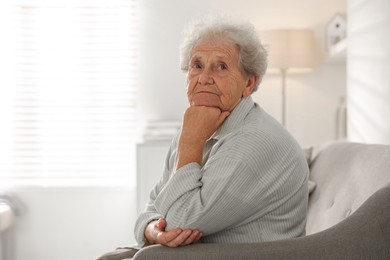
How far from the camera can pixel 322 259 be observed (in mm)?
1753

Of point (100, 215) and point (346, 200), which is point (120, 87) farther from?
point (346, 200)

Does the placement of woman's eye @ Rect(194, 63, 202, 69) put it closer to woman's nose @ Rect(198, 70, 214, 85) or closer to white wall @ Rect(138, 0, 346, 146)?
woman's nose @ Rect(198, 70, 214, 85)

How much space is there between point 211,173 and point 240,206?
11 centimetres

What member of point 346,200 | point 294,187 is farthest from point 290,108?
point 294,187

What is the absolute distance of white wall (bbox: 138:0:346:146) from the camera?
199 inches

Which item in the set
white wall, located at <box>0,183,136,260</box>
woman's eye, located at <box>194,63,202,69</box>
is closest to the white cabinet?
white wall, located at <box>0,183,136,260</box>

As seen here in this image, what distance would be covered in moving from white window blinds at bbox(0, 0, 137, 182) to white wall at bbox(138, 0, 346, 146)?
0.40 ft

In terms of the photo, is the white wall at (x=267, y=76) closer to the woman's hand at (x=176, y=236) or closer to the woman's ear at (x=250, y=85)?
the woman's ear at (x=250, y=85)

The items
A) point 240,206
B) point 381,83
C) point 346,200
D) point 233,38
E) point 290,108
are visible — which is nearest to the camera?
point 240,206

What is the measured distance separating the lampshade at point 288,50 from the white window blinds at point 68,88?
97 centimetres

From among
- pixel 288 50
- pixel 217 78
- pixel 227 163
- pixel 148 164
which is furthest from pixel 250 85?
pixel 288 50

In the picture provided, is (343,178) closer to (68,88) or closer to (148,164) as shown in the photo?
(148,164)

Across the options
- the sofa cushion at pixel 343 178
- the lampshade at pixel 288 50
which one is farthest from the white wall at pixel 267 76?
the sofa cushion at pixel 343 178

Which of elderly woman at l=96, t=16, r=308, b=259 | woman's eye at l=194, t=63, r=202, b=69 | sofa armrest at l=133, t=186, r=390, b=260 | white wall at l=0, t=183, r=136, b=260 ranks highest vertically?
woman's eye at l=194, t=63, r=202, b=69
